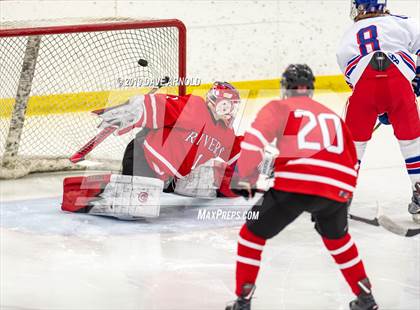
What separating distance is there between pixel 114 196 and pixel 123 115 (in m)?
0.49

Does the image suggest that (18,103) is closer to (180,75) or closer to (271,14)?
(180,75)

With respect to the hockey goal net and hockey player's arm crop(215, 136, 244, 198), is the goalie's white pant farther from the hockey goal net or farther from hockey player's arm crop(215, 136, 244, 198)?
the hockey goal net

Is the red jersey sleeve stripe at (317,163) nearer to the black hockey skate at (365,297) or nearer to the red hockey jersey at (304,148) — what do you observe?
the red hockey jersey at (304,148)

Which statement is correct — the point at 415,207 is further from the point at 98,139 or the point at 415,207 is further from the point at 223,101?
the point at 98,139

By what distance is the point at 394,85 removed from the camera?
404 centimetres

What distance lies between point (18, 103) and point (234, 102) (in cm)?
133

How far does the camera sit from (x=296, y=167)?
272 cm

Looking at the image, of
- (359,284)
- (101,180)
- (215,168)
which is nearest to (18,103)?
(101,180)

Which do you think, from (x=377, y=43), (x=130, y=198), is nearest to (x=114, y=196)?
(x=130, y=198)

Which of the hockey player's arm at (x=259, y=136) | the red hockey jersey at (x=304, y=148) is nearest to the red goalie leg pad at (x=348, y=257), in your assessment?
the red hockey jersey at (x=304, y=148)

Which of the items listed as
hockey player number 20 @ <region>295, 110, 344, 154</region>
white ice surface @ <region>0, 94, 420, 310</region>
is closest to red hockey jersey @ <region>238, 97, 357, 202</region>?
hockey player number 20 @ <region>295, 110, 344, 154</region>

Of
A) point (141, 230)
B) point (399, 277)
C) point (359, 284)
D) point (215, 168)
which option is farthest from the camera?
point (215, 168)

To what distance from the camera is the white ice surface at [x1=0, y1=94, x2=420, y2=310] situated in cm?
356

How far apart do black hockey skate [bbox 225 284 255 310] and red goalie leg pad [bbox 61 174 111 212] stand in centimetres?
172
